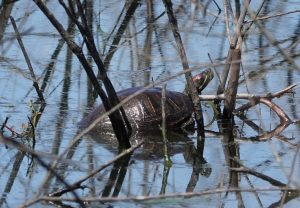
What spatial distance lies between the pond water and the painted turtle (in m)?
0.15

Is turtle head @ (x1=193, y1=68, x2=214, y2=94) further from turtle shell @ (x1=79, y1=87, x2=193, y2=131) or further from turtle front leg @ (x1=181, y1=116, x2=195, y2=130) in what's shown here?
turtle front leg @ (x1=181, y1=116, x2=195, y2=130)

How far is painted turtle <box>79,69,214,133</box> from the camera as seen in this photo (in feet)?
18.0

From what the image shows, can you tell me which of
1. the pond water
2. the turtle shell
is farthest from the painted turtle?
the pond water

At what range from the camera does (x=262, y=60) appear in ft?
22.0

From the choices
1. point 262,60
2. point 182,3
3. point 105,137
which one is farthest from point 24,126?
point 182,3

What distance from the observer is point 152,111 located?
5625 mm

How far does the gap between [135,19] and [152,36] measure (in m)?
0.57

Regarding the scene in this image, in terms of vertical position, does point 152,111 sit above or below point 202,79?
below

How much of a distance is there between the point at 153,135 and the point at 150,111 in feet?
0.83

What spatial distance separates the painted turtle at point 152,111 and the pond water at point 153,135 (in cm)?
15

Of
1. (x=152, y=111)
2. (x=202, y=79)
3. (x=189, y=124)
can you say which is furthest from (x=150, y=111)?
(x=202, y=79)

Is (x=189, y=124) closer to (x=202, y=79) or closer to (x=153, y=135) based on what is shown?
(x=153, y=135)

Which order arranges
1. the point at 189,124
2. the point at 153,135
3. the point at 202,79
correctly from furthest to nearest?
the point at 202,79 → the point at 189,124 → the point at 153,135

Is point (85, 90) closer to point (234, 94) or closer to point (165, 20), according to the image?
point (234, 94)
